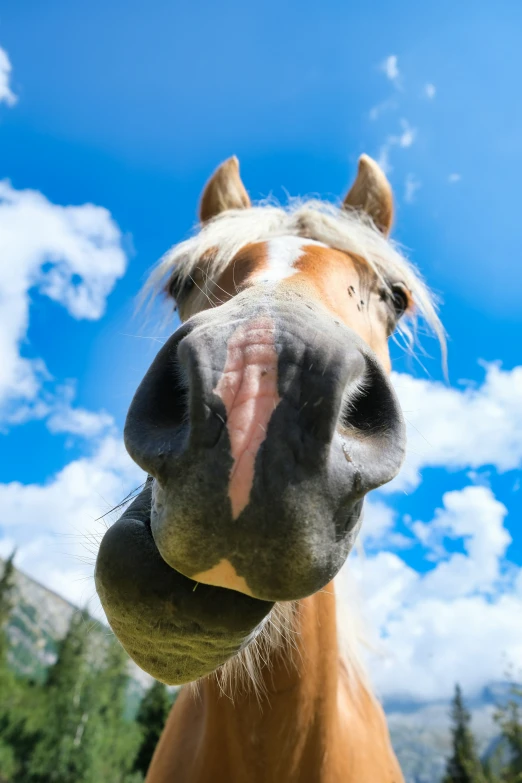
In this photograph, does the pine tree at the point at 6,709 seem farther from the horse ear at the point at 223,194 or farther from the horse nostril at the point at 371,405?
the horse nostril at the point at 371,405

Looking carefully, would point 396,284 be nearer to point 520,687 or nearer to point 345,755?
point 345,755

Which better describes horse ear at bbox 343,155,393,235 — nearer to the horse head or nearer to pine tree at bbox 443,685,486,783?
the horse head

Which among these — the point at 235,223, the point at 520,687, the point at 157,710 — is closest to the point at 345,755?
the point at 235,223

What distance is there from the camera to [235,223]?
10.1 feet

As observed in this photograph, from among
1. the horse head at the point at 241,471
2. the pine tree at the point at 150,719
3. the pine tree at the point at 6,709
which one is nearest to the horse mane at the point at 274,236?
the horse head at the point at 241,471

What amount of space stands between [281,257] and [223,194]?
2106 millimetres

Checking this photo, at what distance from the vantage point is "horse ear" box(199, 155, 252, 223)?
410 cm

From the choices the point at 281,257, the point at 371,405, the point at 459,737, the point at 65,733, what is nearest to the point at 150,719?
the point at 65,733

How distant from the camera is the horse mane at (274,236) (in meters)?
2.81

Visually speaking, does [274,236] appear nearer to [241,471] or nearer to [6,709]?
[241,471]

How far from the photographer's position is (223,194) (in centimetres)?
411

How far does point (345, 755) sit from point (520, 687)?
54.7 feet

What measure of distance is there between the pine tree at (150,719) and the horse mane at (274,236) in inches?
1614

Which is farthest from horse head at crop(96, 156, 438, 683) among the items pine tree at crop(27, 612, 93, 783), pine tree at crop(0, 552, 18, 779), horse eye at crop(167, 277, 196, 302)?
pine tree at crop(0, 552, 18, 779)
